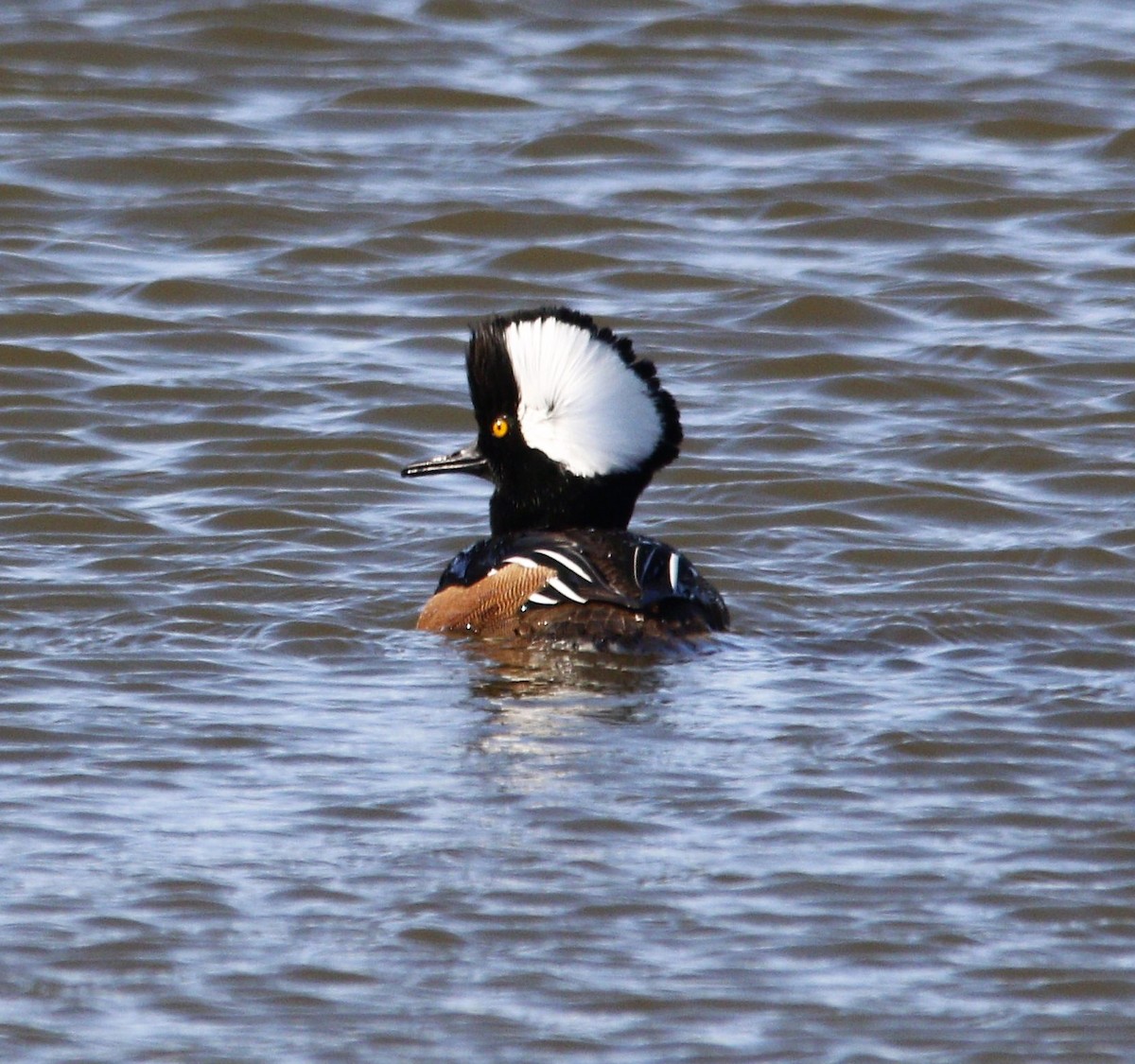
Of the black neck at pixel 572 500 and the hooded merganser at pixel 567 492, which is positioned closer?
the hooded merganser at pixel 567 492

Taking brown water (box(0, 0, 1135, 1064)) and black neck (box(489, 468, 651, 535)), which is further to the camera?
black neck (box(489, 468, 651, 535))

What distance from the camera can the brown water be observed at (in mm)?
4676

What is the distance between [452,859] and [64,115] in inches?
420

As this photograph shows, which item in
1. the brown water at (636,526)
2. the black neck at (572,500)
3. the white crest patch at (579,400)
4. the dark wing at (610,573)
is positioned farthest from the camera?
the black neck at (572,500)

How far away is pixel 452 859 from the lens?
5.24m

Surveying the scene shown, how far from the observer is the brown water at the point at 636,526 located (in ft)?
15.3

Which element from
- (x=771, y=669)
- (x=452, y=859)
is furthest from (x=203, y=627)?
(x=452, y=859)

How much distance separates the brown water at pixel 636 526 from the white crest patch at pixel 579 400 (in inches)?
30.3

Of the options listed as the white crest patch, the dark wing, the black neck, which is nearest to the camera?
the dark wing

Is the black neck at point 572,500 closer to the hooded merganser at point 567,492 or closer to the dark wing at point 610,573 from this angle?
the hooded merganser at point 567,492

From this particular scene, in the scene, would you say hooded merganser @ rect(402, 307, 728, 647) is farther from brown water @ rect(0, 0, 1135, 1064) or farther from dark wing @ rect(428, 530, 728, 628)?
brown water @ rect(0, 0, 1135, 1064)

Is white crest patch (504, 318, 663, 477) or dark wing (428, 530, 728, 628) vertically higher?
white crest patch (504, 318, 663, 477)

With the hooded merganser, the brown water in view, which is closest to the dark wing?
the hooded merganser

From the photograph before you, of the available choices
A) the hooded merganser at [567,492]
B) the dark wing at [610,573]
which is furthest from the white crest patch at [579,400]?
the dark wing at [610,573]
